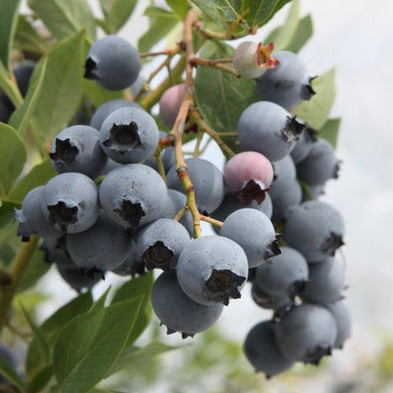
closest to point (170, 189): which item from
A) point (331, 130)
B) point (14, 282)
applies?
point (14, 282)

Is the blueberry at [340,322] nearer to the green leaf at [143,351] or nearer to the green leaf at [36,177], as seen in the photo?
the green leaf at [143,351]

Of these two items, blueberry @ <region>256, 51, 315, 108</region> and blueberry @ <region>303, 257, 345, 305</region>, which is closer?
blueberry @ <region>256, 51, 315, 108</region>

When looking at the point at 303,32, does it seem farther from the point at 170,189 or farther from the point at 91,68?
the point at 170,189

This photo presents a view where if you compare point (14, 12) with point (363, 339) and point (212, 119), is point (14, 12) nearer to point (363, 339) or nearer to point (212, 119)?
point (212, 119)

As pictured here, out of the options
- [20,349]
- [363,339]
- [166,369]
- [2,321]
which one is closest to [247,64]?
[2,321]

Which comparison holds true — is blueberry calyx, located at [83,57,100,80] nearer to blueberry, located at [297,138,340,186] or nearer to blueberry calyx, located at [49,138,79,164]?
blueberry calyx, located at [49,138,79,164]

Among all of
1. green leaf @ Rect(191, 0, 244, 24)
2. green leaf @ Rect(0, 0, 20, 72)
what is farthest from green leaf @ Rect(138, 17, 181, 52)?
green leaf @ Rect(191, 0, 244, 24)

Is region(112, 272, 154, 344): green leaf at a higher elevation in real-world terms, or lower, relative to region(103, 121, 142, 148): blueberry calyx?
lower

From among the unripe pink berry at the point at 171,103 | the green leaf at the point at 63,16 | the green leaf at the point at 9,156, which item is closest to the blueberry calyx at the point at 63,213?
the green leaf at the point at 9,156
